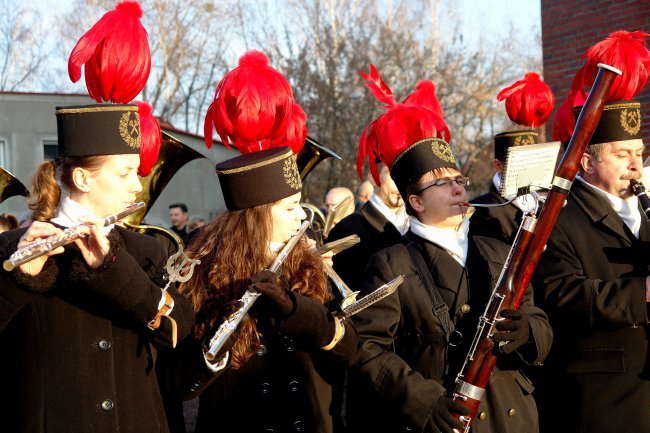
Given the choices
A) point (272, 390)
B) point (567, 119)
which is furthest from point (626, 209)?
point (272, 390)

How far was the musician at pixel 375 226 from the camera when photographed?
5773mm

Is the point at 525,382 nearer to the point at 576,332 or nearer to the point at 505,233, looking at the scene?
the point at 576,332

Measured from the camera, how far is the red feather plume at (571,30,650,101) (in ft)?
15.3

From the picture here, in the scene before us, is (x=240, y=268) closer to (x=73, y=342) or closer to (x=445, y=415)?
(x=73, y=342)

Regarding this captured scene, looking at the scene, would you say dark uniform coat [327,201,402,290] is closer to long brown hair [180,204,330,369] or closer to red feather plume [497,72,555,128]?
red feather plume [497,72,555,128]

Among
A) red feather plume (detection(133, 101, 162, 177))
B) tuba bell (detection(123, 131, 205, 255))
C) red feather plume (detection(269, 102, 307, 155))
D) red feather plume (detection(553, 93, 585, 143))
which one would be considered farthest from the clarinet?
tuba bell (detection(123, 131, 205, 255))

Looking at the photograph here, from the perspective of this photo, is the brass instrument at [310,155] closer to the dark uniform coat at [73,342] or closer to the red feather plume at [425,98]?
the red feather plume at [425,98]

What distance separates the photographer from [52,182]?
3412mm

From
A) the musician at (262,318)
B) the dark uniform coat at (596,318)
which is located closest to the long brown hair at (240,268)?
the musician at (262,318)

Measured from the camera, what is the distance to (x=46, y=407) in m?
3.08

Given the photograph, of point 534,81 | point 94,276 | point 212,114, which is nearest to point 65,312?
point 94,276

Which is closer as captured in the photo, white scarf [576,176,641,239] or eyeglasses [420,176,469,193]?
eyeglasses [420,176,469,193]

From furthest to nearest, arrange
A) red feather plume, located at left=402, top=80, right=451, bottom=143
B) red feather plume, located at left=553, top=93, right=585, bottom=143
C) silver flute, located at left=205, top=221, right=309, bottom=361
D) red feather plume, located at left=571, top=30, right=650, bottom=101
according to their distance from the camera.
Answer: red feather plume, located at left=402, top=80, right=451, bottom=143 < red feather plume, located at left=553, top=93, right=585, bottom=143 < red feather plume, located at left=571, top=30, right=650, bottom=101 < silver flute, located at left=205, top=221, right=309, bottom=361

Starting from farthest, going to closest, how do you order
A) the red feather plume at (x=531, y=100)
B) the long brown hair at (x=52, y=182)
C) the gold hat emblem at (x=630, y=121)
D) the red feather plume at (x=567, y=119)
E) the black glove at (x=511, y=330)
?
the red feather plume at (x=531, y=100) < the red feather plume at (x=567, y=119) < the gold hat emblem at (x=630, y=121) < the black glove at (x=511, y=330) < the long brown hair at (x=52, y=182)
